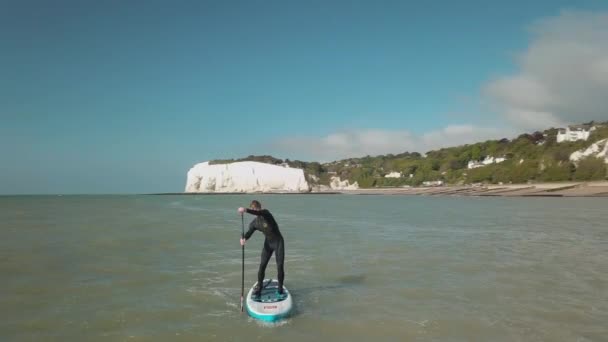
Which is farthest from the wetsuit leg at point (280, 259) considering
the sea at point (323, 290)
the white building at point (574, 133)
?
the white building at point (574, 133)

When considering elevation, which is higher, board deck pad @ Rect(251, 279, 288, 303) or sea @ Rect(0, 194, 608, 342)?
board deck pad @ Rect(251, 279, 288, 303)

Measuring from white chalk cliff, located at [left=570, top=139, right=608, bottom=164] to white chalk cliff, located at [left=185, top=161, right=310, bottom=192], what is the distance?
92801mm

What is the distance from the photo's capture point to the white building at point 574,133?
121 m

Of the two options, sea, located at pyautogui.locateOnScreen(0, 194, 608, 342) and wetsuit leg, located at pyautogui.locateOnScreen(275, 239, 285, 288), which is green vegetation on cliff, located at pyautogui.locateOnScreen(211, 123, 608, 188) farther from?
wetsuit leg, located at pyautogui.locateOnScreen(275, 239, 285, 288)

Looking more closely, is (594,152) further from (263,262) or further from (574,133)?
(263,262)

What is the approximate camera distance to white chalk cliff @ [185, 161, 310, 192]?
15812cm

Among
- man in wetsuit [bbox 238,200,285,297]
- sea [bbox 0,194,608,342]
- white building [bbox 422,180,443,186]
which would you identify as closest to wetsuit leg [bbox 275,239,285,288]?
man in wetsuit [bbox 238,200,285,297]

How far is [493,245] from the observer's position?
1727cm

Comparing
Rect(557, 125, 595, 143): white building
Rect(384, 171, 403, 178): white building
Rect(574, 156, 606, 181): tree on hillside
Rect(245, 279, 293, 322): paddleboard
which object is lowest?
Rect(245, 279, 293, 322): paddleboard

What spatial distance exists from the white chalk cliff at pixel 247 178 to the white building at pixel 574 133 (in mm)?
90794

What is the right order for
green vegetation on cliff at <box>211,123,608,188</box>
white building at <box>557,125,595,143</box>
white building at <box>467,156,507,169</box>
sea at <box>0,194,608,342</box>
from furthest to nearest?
white building at <box>467,156,507,169</box>
white building at <box>557,125,595,143</box>
green vegetation on cliff at <box>211,123,608,188</box>
sea at <box>0,194,608,342</box>

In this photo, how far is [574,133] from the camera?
12331cm

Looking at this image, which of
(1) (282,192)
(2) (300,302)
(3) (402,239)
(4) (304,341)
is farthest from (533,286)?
(1) (282,192)

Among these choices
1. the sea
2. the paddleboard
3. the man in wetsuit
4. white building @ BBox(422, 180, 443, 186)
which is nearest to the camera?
the sea
